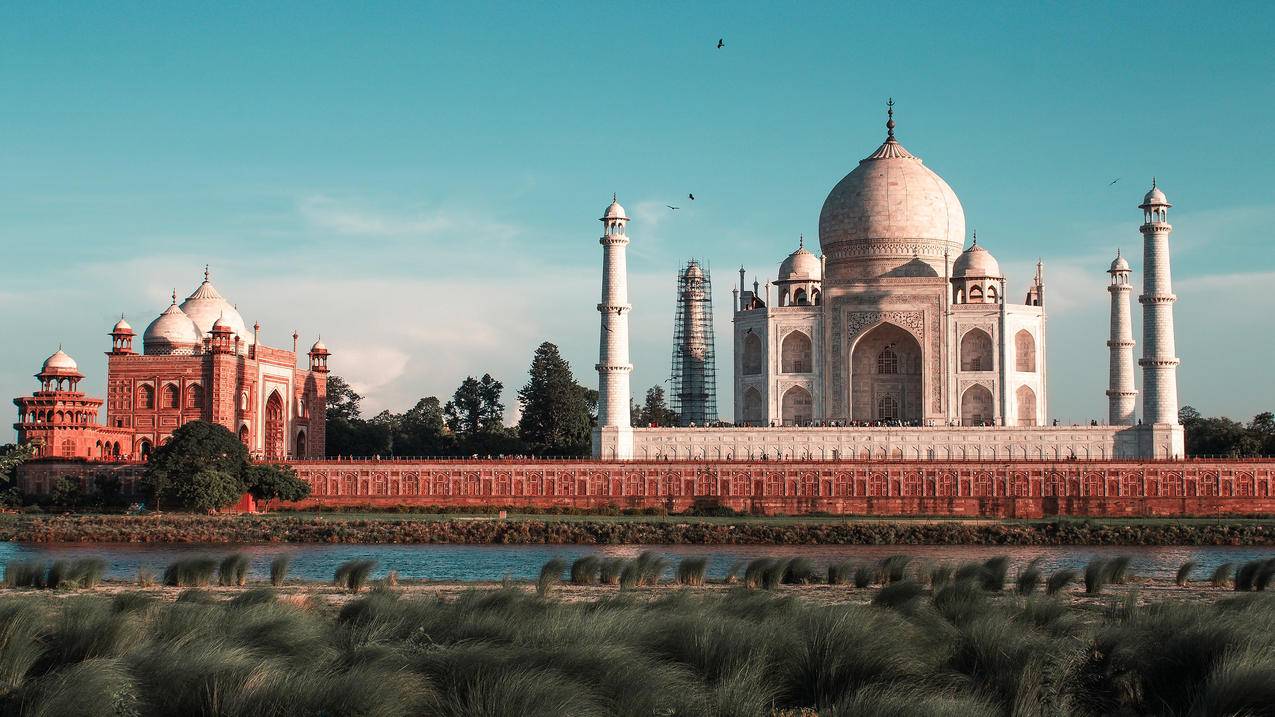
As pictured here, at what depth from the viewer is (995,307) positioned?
173ft

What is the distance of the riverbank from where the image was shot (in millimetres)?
37750

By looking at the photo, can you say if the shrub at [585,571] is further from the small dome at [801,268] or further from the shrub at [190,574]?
the small dome at [801,268]

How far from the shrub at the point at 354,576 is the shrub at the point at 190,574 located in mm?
1982

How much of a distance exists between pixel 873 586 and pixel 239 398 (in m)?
38.7

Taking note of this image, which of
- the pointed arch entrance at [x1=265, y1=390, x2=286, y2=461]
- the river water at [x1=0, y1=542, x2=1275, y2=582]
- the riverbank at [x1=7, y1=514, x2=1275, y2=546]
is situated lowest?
the river water at [x1=0, y1=542, x2=1275, y2=582]

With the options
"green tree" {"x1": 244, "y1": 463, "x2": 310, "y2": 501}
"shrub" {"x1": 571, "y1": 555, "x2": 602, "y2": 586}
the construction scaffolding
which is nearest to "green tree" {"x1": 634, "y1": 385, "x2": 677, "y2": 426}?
the construction scaffolding

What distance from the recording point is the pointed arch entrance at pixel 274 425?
5925 centimetres

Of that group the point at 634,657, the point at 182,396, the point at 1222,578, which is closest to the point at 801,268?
the point at 182,396

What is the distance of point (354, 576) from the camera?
2145 cm

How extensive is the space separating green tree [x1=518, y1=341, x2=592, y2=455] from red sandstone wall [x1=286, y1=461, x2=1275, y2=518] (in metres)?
11.8

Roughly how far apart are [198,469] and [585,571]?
25865mm

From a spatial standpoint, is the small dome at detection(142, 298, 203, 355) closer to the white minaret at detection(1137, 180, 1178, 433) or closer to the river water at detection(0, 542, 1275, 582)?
the river water at detection(0, 542, 1275, 582)

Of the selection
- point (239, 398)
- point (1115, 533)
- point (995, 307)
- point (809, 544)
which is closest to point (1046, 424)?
point (995, 307)

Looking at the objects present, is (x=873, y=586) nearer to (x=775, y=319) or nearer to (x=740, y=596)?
(x=740, y=596)
